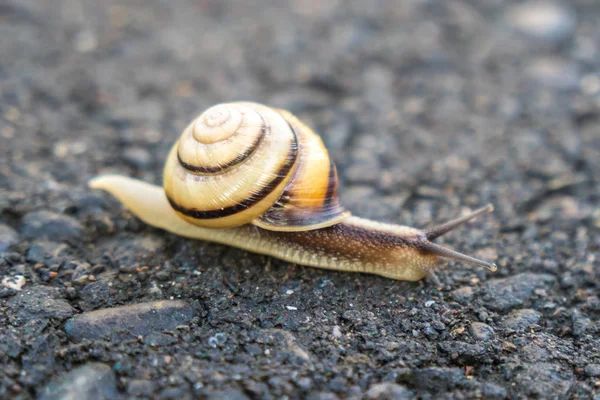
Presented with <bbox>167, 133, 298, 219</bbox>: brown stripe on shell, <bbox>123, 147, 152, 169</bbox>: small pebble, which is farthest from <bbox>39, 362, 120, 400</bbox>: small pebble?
<bbox>123, 147, 152, 169</bbox>: small pebble

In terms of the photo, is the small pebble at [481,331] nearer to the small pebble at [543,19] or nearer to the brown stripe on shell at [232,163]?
the brown stripe on shell at [232,163]

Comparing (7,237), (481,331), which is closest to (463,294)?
(481,331)

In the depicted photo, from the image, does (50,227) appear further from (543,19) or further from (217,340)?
(543,19)

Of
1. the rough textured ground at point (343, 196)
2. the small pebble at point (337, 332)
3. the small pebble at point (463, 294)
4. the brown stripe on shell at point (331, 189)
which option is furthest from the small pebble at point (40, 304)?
the small pebble at point (463, 294)

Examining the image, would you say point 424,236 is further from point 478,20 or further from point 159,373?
point 478,20

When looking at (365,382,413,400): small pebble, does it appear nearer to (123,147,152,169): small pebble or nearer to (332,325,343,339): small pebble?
(332,325,343,339): small pebble

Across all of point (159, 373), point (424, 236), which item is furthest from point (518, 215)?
point (159, 373)

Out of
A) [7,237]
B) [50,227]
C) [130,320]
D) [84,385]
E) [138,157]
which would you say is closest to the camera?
[84,385]
